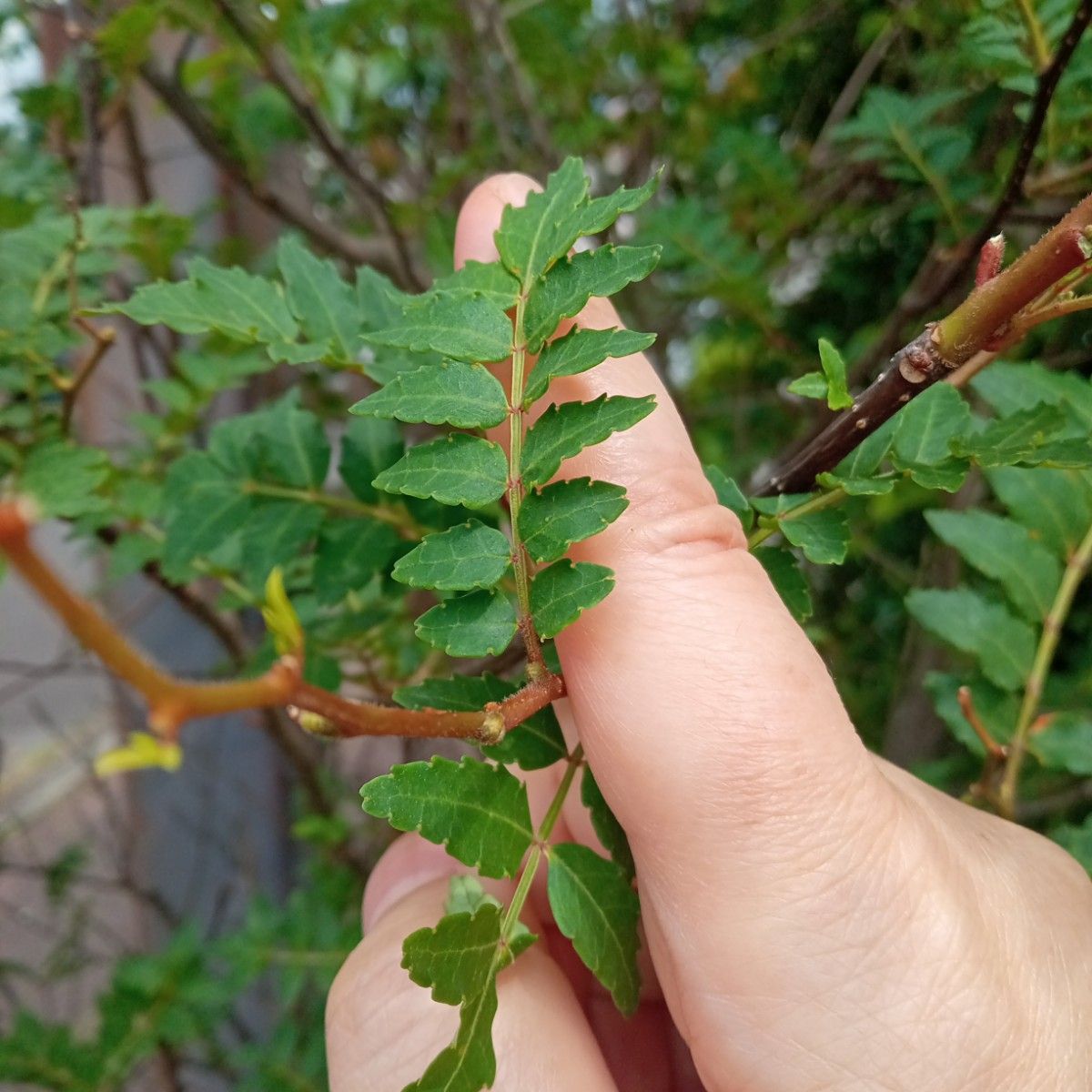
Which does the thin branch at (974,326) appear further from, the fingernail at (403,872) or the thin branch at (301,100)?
the thin branch at (301,100)

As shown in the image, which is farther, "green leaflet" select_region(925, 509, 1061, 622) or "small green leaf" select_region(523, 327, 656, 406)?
"green leaflet" select_region(925, 509, 1061, 622)

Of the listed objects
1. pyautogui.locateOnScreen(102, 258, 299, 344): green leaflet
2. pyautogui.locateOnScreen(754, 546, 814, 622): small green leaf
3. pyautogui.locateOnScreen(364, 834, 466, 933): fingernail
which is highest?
pyautogui.locateOnScreen(102, 258, 299, 344): green leaflet

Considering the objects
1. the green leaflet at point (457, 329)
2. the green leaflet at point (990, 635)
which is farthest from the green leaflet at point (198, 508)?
the green leaflet at point (990, 635)

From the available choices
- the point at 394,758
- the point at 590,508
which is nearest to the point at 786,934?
the point at 590,508

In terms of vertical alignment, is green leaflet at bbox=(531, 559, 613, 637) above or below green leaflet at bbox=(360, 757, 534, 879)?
above

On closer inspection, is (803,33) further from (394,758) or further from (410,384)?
(394,758)

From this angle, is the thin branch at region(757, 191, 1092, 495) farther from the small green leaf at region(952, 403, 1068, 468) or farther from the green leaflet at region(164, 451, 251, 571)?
the green leaflet at region(164, 451, 251, 571)

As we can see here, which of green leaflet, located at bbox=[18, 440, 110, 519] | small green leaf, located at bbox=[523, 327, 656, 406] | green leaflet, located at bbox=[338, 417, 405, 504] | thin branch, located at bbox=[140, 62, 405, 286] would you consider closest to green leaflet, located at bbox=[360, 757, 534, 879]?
small green leaf, located at bbox=[523, 327, 656, 406]
